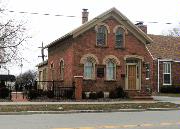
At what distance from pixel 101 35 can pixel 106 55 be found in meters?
1.65

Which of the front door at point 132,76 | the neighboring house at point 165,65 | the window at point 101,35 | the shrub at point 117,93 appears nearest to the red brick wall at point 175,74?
the neighboring house at point 165,65

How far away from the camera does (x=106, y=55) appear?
3164 centimetres

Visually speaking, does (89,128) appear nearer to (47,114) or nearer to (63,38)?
(47,114)

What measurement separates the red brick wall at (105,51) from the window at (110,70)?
13.8 inches

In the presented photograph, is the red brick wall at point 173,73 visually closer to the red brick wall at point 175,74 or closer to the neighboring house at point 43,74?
the red brick wall at point 175,74

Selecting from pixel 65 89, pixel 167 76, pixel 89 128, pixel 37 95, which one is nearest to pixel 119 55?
pixel 65 89

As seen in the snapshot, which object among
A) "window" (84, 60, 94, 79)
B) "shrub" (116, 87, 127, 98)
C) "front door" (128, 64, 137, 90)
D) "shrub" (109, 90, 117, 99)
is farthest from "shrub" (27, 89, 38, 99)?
"front door" (128, 64, 137, 90)

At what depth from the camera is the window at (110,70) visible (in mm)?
31797

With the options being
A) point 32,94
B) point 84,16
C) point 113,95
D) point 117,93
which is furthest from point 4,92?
point 84,16

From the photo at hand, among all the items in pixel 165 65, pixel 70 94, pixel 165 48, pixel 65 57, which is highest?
pixel 165 48

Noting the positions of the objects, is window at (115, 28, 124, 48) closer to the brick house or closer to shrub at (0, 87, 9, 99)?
the brick house

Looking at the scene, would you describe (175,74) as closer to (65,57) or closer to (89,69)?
(89,69)

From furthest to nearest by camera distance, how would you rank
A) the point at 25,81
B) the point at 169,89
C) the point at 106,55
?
the point at 25,81, the point at 169,89, the point at 106,55

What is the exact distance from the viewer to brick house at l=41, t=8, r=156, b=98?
1212 inches
